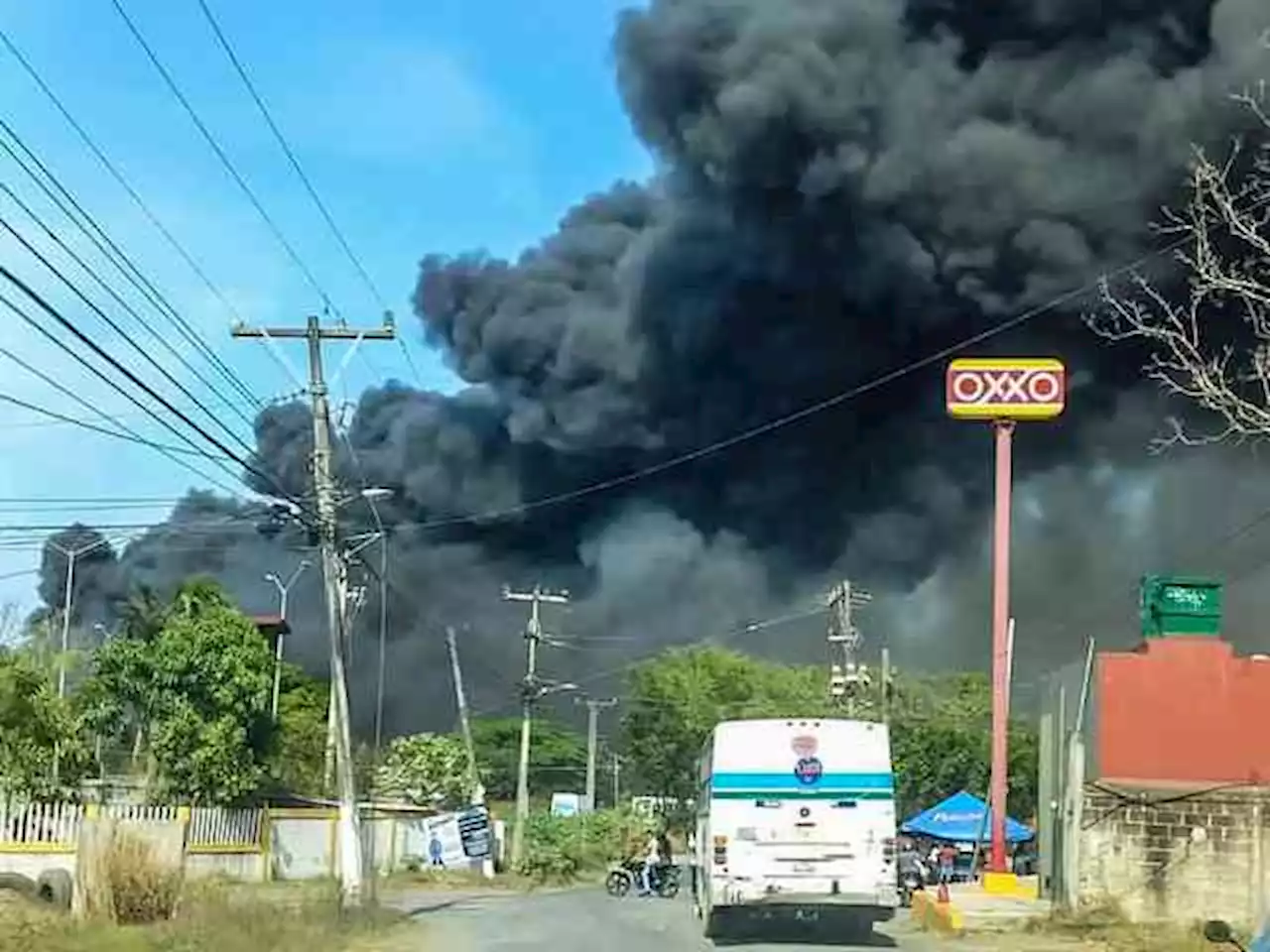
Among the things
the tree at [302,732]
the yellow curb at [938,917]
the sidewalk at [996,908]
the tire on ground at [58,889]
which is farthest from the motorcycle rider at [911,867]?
the tire on ground at [58,889]

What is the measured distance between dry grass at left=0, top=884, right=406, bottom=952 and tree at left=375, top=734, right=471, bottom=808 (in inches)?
1873

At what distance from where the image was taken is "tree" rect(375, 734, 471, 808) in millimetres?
73125

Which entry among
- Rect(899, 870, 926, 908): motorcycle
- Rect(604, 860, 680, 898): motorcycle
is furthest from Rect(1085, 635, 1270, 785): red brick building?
Rect(604, 860, 680, 898): motorcycle

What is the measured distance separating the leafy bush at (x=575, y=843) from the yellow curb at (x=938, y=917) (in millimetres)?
21013

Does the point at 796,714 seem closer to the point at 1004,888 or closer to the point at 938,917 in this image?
the point at 1004,888

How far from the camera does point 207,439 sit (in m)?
24.4

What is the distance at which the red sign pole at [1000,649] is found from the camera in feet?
108

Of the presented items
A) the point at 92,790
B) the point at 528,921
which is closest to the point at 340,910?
the point at 528,921

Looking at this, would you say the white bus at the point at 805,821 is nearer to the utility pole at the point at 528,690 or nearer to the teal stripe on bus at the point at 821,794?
the teal stripe on bus at the point at 821,794

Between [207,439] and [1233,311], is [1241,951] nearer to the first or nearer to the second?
[207,439]

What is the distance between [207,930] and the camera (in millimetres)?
19016

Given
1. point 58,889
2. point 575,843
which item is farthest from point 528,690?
point 58,889

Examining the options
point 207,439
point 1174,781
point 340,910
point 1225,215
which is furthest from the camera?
point 1174,781

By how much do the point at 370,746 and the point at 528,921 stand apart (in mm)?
→ 45190
